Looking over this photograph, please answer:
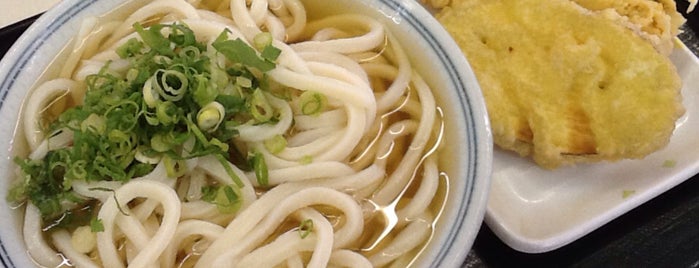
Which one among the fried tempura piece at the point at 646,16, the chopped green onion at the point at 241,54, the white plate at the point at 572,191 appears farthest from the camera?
the fried tempura piece at the point at 646,16

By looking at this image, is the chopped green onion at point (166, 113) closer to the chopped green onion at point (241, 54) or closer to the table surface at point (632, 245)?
the chopped green onion at point (241, 54)

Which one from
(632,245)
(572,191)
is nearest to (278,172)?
(572,191)

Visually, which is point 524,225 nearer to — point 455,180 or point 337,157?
point 455,180

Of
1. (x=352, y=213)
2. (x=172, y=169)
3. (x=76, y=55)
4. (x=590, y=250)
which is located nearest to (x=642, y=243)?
(x=590, y=250)

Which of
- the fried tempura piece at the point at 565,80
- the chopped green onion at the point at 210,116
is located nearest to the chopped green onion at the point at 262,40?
the chopped green onion at the point at 210,116

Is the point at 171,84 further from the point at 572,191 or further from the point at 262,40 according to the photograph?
the point at 572,191
